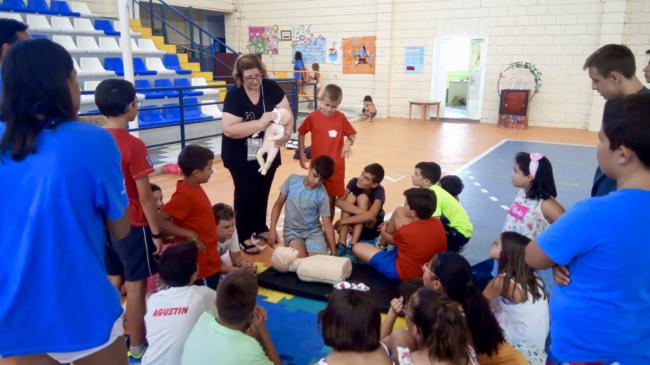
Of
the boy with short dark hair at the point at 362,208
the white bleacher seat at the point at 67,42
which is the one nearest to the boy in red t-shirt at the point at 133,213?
the boy with short dark hair at the point at 362,208

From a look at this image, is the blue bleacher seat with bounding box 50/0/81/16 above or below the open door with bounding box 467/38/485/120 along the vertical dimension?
above

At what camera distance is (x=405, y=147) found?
8266mm

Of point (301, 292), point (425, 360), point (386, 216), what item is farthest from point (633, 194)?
point (386, 216)

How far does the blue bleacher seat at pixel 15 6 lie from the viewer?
26.0 feet

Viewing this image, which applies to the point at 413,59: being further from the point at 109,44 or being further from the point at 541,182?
the point at 541,182

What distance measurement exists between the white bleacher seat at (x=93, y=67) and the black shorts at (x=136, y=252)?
19.9 feet

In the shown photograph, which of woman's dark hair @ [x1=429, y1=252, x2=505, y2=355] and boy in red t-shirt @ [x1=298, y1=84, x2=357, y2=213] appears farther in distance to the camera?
boy in red t-shirt @ [x1=298, y1=84, x2=357, y2=213]

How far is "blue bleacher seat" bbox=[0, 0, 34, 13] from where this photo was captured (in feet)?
26.0

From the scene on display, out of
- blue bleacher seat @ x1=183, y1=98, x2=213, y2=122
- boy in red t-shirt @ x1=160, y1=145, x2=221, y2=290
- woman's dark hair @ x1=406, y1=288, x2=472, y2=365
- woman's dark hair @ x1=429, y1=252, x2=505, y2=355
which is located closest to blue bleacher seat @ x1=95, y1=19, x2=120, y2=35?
blue bleacher seat @ x1=183, y1=98, x2=213, y2=122

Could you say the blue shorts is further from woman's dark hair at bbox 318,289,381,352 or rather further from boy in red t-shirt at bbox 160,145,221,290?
woman's dark hair at bbox 318,289,381,352

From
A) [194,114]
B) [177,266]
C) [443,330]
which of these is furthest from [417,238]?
[194,114]

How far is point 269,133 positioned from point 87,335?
2.39m

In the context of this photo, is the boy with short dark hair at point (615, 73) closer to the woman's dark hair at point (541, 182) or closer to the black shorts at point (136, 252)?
the woman's dark hair at point (541, 182)

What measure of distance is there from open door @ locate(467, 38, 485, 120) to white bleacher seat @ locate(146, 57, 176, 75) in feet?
24.0
